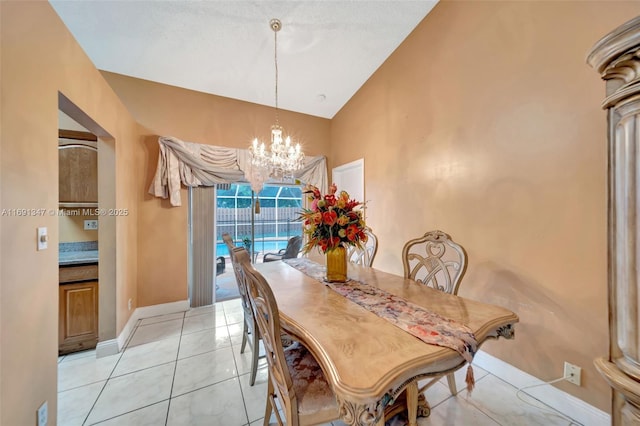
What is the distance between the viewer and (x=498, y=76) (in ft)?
6.15

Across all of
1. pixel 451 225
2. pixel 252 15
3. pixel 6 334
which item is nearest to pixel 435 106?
pixel 451 225

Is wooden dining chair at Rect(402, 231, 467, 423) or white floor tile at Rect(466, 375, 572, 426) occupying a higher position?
wooden dining chair at Rect(402, 231, 467, 423)

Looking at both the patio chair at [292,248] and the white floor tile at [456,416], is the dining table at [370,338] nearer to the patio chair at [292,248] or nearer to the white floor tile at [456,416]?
the white floor tile at [456,416]

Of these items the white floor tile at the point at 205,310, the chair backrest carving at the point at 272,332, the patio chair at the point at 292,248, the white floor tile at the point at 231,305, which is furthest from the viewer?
the patio chair at the point at 292,248

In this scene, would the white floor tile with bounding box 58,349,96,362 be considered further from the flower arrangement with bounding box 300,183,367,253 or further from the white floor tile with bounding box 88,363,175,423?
the flower arrangement with bounding box 300,183,367,253

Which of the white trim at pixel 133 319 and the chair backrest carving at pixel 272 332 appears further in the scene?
the white trim at pixel 133 319

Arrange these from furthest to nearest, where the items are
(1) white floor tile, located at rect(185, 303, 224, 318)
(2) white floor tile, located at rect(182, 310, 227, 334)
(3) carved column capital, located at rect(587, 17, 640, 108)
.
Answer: (1) white floor tile, located at rect(185, 303, 224, 318), (2) white floor tile, located at rect(182, 310, 227, 334), (3) carved column capital, located at rect(587, 17, 640, 108)

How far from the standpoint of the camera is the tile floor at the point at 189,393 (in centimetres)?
150

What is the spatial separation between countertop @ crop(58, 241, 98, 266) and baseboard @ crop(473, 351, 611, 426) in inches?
145

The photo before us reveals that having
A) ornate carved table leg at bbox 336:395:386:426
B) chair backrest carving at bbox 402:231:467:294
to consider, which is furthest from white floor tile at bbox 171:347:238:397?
chair backrest carving at bbox 402:231:467:294

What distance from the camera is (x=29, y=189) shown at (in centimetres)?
117

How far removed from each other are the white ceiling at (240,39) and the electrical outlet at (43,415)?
285 cm

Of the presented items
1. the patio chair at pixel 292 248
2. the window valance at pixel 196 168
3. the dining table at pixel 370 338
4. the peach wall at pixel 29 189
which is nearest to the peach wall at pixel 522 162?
the dining table at pixel 370 338

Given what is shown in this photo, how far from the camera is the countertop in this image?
6.92ft
